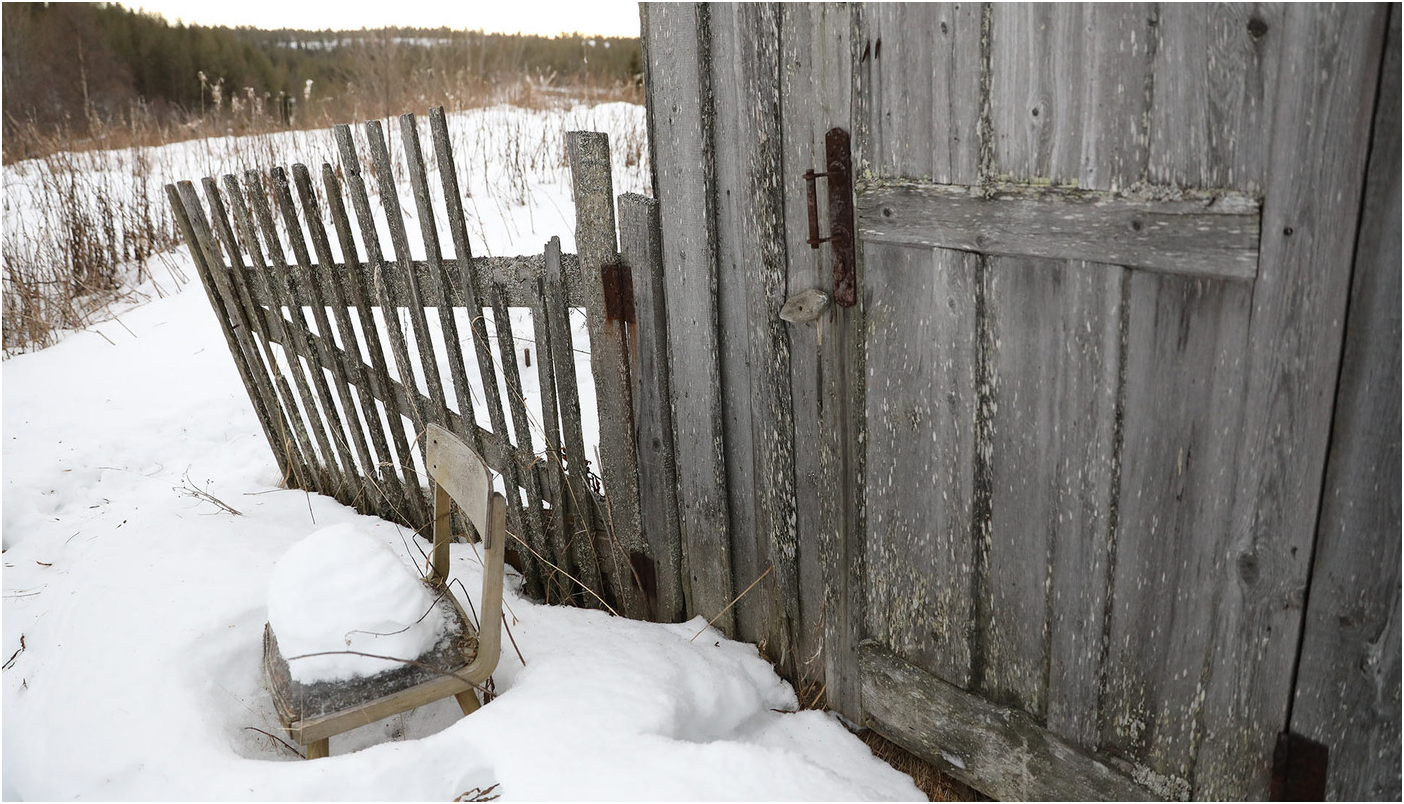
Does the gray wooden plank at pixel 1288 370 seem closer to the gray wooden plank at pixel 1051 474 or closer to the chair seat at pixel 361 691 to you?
the gray wooden plank at pixel 1051 474

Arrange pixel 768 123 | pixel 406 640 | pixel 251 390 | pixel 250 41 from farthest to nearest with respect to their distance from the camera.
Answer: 1. pixel 250 41
2. pixel 251 390
3. pixel 406 640
4. pixel 768 123

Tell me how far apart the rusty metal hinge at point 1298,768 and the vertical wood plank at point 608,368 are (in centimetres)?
167

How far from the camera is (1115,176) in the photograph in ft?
4.68

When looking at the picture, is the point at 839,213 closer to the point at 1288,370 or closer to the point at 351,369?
the point at 1288,370

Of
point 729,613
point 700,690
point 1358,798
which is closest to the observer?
point 1358,798

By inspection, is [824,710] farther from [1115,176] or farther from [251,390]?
[251,390]

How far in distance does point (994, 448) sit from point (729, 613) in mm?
1073

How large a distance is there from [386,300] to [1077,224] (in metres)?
2.18

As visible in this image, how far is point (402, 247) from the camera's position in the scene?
2754mm

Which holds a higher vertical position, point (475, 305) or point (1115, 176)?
point (1115, 176)

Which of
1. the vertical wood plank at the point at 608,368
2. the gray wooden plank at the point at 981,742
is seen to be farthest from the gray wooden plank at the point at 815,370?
the vertical wood plank at the point at 608,368

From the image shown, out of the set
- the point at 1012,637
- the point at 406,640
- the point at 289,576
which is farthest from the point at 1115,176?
the point at 289,576

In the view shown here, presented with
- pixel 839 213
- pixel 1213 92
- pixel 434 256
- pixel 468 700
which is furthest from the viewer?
pixel 434 256

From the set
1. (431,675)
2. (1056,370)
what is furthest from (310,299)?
(1056,370)
